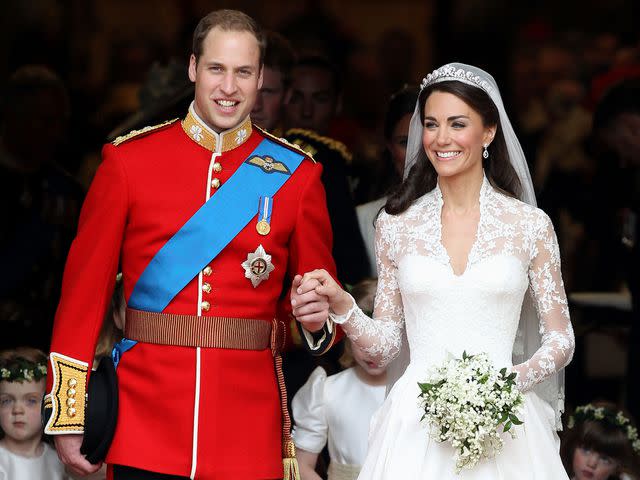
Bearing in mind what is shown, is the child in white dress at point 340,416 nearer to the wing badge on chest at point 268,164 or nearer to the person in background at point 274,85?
the person in background at point 274,85

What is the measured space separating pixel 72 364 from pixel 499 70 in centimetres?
750

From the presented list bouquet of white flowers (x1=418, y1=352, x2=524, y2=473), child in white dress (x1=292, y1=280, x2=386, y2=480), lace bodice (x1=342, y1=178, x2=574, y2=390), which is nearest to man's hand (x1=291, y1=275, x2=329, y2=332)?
lace bodice (x1=342, y1=178, x2=574, y2=390)

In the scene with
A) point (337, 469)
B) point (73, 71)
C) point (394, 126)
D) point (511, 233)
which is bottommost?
point (337, 469)

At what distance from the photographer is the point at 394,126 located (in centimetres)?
666

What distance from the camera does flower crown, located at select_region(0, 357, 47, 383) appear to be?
6.28 meters

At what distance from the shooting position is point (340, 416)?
20.4 ft

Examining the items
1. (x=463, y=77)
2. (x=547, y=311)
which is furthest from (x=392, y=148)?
(x=547, y=311)

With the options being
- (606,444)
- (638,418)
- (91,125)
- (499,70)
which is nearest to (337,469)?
(606,444)

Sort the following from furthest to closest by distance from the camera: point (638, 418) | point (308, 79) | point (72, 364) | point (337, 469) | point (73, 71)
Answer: point (73, 71) < point (638, 418) < point (308, 79) < point (337, 469) < point (72, 364)

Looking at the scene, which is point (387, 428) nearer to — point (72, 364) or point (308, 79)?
point (72, 364)

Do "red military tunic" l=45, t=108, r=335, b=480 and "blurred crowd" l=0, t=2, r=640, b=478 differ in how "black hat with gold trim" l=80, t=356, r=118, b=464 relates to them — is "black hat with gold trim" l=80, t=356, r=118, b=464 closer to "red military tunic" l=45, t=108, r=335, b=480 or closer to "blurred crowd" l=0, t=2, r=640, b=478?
"red military tunic" l=45, t=108, r=335, b=480

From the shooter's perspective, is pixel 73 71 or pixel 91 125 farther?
pixel 73 71

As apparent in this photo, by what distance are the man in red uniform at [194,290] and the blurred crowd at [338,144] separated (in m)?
1.04

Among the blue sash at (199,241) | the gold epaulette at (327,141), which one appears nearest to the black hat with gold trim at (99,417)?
the blue sash at (199,241)
